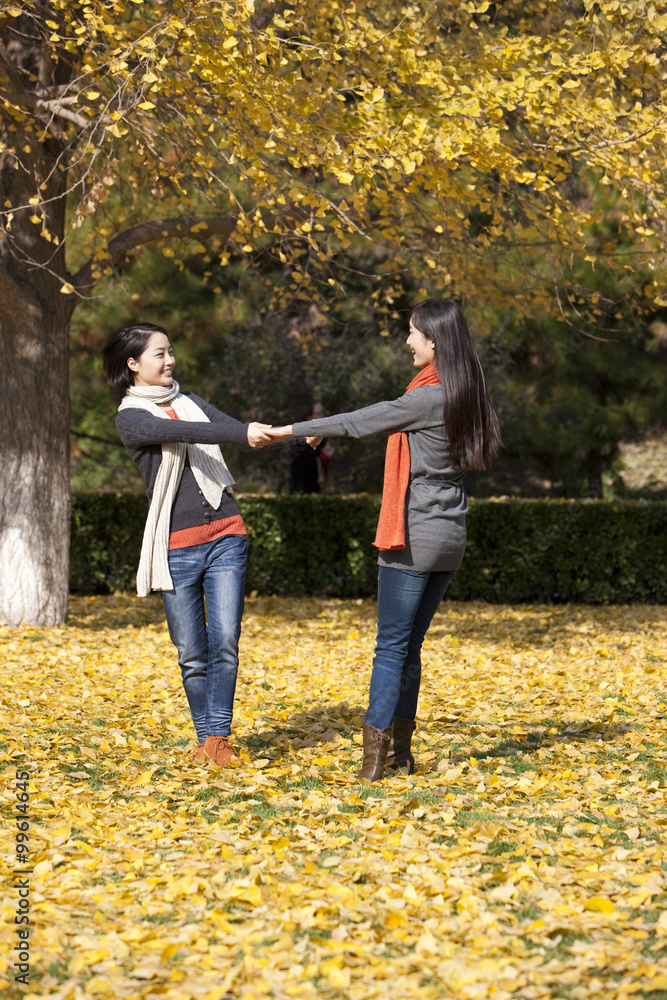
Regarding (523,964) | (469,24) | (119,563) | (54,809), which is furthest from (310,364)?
(523,964)

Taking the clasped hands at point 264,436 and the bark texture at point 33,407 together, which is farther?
the bark texture at point 33,407

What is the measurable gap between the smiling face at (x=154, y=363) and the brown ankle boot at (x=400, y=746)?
66.2 inches

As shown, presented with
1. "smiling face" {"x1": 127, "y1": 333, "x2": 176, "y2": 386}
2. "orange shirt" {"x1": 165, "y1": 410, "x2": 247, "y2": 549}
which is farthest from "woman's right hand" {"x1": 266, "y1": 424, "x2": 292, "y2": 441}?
"smiling face" {"x1": 127, "y1": 333, "x2": 176, "y2": 386}

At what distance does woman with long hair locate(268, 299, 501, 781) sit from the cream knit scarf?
436 millimetres

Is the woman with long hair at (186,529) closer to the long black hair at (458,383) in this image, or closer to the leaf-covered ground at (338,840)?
the leaf-covered ground at (338,840)

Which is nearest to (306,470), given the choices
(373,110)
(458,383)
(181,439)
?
(373,110)

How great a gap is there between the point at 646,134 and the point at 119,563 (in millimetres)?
6437

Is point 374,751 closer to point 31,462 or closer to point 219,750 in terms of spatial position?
point 219,750

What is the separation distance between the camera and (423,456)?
12.3ft

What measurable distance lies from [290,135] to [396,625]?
3089 millimetres

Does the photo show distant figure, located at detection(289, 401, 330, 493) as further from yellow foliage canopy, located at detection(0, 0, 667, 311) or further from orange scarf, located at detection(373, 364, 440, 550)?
orange scarf, located at detection(373, 364, 440, 550)

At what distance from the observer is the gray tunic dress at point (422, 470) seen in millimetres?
3691

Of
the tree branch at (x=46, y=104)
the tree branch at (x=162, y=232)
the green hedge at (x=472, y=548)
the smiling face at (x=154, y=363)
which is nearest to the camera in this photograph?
the smiling face at (x=154, y=363)

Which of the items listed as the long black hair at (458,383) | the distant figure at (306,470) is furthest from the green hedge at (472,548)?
the long black hair at (458,383)
